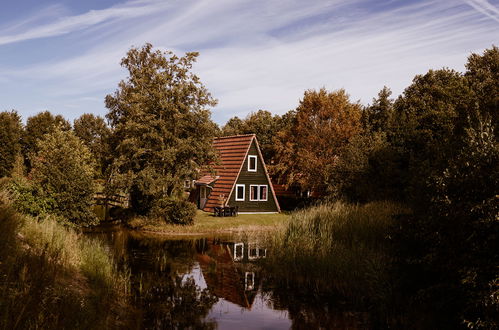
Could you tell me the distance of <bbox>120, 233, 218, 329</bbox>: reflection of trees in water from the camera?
10320 mm

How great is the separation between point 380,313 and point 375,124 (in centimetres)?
3524

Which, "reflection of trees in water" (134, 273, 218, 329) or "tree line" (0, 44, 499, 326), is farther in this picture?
"reflection of trees in water" (134, 273, 218, 329)

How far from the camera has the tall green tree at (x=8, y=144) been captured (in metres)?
59.9

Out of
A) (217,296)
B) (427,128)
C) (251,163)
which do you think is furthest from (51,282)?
(251,163)

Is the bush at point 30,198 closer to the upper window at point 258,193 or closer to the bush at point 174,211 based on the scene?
the bush at point 174,211

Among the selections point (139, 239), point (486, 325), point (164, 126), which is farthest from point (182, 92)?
point (486, 325)

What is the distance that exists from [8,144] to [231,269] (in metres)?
58.4

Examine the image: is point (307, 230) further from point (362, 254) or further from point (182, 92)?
point (182, 92)

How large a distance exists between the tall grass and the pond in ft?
2.36

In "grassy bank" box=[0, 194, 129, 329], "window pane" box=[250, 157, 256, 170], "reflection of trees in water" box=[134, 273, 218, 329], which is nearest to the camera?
"grassy bank" box=[0, 194, 129, 329]

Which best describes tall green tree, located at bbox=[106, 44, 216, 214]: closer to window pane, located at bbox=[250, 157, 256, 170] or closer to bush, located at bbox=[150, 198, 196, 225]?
bush, located at bbox=[150, 198, 196, 225]

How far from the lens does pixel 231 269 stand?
1658 centimetres

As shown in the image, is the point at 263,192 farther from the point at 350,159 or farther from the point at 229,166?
the point at 350,159

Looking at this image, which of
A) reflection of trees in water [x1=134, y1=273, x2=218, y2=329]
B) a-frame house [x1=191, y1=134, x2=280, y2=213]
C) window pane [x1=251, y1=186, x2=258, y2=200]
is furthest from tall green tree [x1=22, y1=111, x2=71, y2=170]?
reflection of trees in water [x1=134, y1=273, x2=218, y2=329]
